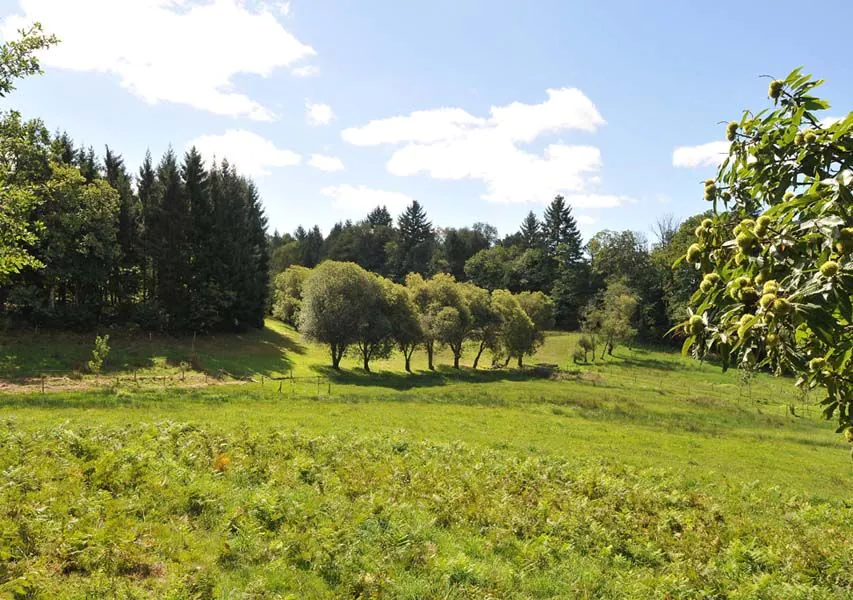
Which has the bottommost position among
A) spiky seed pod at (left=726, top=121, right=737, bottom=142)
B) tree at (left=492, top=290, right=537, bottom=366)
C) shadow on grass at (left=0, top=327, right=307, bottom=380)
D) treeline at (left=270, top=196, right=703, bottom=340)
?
shadow on grass at (left=0, top=327, right=307, bottom=380)

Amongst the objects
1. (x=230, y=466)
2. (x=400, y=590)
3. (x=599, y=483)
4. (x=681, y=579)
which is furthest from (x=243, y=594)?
(x=599, y=483)

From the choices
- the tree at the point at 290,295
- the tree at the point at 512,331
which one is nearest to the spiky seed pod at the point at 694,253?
the tree at the point at 512,331

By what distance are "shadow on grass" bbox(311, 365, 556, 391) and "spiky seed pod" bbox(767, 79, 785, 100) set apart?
4451 cm

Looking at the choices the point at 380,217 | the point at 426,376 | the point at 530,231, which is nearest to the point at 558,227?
the point at 530,231

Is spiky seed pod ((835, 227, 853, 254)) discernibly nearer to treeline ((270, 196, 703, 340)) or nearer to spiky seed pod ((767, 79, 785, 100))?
spiky seed pod ((767, 79, 785, 100))

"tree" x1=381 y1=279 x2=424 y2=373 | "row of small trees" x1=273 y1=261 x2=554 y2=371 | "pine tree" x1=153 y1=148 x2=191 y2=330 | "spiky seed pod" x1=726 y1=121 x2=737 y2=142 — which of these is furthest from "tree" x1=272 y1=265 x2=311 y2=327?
"spiky seed pod" x1=726 y1=121 x2=737 y2=142

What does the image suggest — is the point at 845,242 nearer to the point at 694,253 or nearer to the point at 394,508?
the point at 694,253

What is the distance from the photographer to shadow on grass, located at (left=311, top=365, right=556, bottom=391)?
51500 mm

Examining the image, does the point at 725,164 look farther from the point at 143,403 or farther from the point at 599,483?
the point at 143,403

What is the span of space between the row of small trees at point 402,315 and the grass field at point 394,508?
25.3 m

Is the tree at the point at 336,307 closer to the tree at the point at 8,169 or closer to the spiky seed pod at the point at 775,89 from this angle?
the tree at the point at 8,169

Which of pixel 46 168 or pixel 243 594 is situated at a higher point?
pixel 46 168

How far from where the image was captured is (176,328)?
62000mm

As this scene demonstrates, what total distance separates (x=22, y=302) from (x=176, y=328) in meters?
15.5
